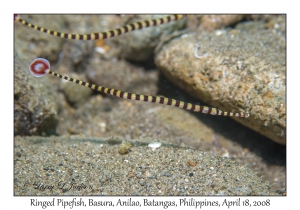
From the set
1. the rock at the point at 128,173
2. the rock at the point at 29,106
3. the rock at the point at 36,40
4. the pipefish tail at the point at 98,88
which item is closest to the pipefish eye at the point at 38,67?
the pipefish tail at the point at 98,88

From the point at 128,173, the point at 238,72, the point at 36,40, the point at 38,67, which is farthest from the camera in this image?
the point at 36,40

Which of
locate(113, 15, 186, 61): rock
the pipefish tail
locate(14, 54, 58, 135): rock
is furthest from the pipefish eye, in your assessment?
locate(113, 15, 186, 61): rock

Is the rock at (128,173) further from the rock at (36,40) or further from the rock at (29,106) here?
the rock at (36,40)

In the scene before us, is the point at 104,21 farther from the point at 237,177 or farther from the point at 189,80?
the point at 237,177

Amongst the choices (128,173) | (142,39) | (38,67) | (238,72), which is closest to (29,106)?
(38,67)

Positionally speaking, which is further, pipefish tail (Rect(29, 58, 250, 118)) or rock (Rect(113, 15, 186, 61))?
rock (Rect(113, 15, 186, 61))

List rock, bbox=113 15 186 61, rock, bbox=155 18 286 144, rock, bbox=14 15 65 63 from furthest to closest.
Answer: rock, bbox=14 15 65 63 < rock, bbox=113 15 186 61 < rock, bbox=155 18 286 144

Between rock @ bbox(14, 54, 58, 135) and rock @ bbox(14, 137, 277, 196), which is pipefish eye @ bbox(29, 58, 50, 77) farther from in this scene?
rock @ bbox(14, 137, 277, 196)

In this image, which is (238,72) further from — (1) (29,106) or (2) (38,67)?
(1) (29,106)
